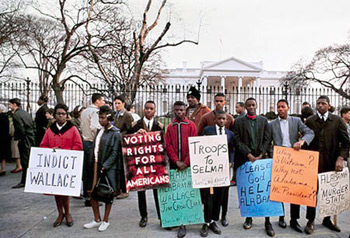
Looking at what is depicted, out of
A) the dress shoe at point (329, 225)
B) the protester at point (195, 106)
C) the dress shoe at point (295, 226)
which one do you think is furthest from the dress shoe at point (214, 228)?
the protester at point (195, 106)

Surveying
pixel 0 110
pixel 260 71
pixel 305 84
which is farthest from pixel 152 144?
pixel 260 71

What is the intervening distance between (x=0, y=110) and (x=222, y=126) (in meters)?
6.99

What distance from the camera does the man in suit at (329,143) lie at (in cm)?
427

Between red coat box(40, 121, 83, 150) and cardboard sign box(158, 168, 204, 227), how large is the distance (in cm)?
146

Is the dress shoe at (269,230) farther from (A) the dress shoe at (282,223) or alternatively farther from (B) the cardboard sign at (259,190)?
(A) the dress shoe at (282,223)

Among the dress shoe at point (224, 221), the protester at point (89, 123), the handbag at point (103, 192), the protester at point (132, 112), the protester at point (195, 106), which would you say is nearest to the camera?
the handbag at point (103, 192)

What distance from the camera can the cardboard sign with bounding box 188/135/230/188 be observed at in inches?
162

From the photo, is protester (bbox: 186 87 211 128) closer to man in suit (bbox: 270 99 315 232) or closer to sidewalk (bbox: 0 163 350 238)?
man in suit (bbox: 270 99 315 232)

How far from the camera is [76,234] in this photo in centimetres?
418

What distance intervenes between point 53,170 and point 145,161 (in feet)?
4.42

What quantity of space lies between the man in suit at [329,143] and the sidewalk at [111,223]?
1.85ft

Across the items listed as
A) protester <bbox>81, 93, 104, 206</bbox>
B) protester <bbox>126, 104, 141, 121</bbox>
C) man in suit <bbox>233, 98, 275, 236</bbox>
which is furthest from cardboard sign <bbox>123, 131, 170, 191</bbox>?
protester <bbox>126, 104, 141, 121</bbox>

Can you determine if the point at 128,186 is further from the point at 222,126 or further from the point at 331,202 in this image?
the point at 331,202

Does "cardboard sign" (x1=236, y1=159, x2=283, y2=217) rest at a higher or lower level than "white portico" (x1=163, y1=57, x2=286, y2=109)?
lower
